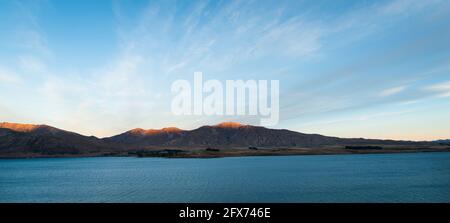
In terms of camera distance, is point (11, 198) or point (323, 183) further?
point (323, 183)

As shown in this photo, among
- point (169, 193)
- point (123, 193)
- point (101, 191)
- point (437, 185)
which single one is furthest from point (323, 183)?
point (101, 191)

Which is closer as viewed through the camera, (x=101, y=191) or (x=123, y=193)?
(x=123, y=193)
